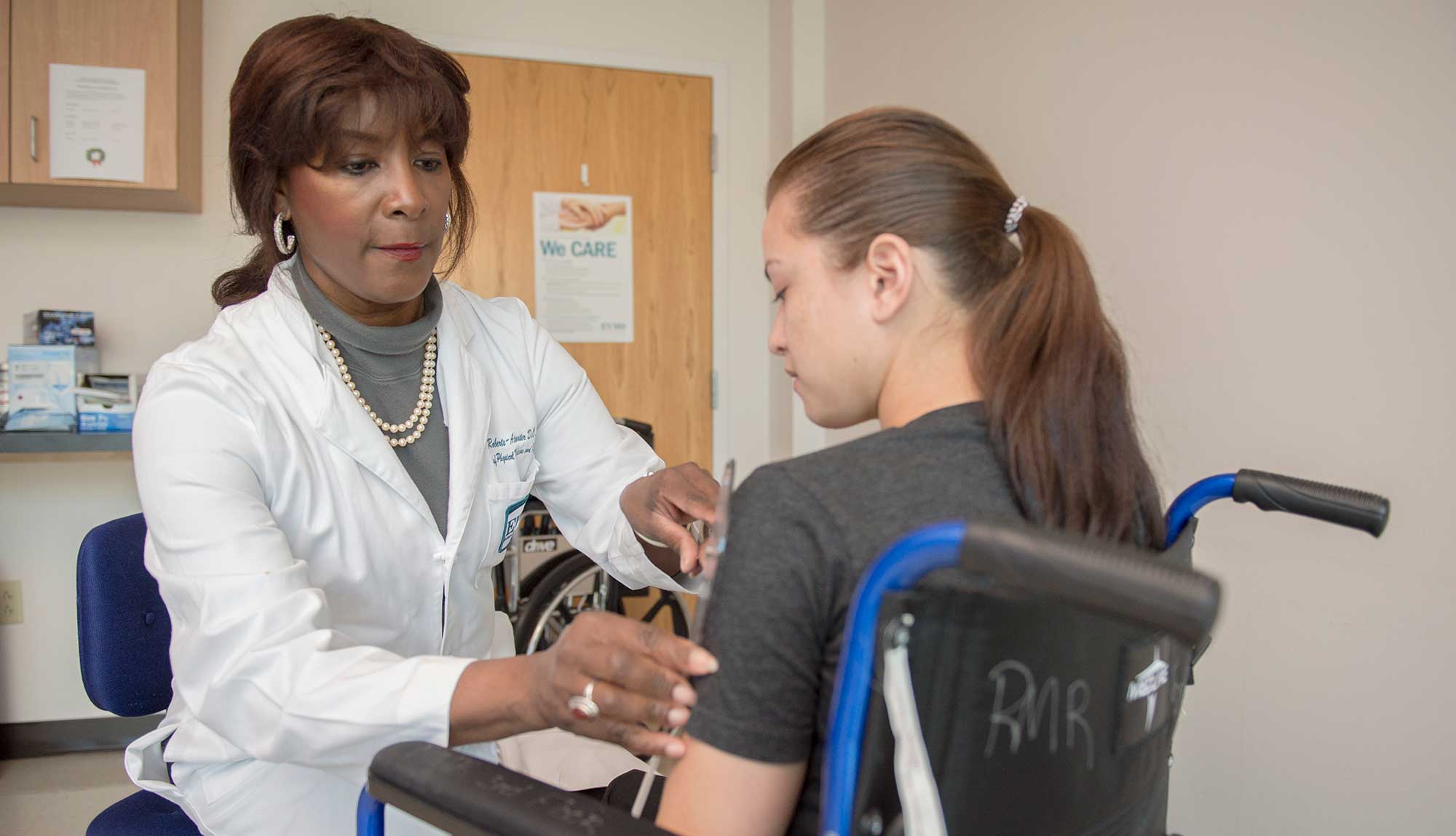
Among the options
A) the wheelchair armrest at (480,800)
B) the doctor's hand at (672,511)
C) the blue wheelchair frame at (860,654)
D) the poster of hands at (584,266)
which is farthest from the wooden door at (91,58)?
the blue wheelchair frame at (860,654)

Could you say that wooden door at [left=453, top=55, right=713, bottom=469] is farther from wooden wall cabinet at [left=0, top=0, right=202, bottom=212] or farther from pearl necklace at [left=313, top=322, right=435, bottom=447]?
pearl necklace at [left=313, top=322, right=435, bottom=447]

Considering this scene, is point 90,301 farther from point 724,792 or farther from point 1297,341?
point 1297,341

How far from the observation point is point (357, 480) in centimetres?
122

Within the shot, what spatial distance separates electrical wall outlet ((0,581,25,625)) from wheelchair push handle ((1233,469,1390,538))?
323 centimetres

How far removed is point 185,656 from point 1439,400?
64.6 inches

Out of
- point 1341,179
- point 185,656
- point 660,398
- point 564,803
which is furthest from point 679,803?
point 660,398

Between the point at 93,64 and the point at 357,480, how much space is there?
2.04m

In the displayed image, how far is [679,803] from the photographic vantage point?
0.75 meters

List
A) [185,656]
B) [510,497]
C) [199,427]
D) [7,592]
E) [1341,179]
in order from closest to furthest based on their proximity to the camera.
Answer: [185,656] < [199,427] < [510,497] < [1341,179] < [7,592]

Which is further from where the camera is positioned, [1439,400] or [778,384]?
[778,384]

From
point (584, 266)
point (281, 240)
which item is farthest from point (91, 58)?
point (281, 240)

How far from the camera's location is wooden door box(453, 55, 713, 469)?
325 centimetres

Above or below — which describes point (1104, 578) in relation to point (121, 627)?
above

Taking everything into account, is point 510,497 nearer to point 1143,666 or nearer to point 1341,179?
point 1143,666
